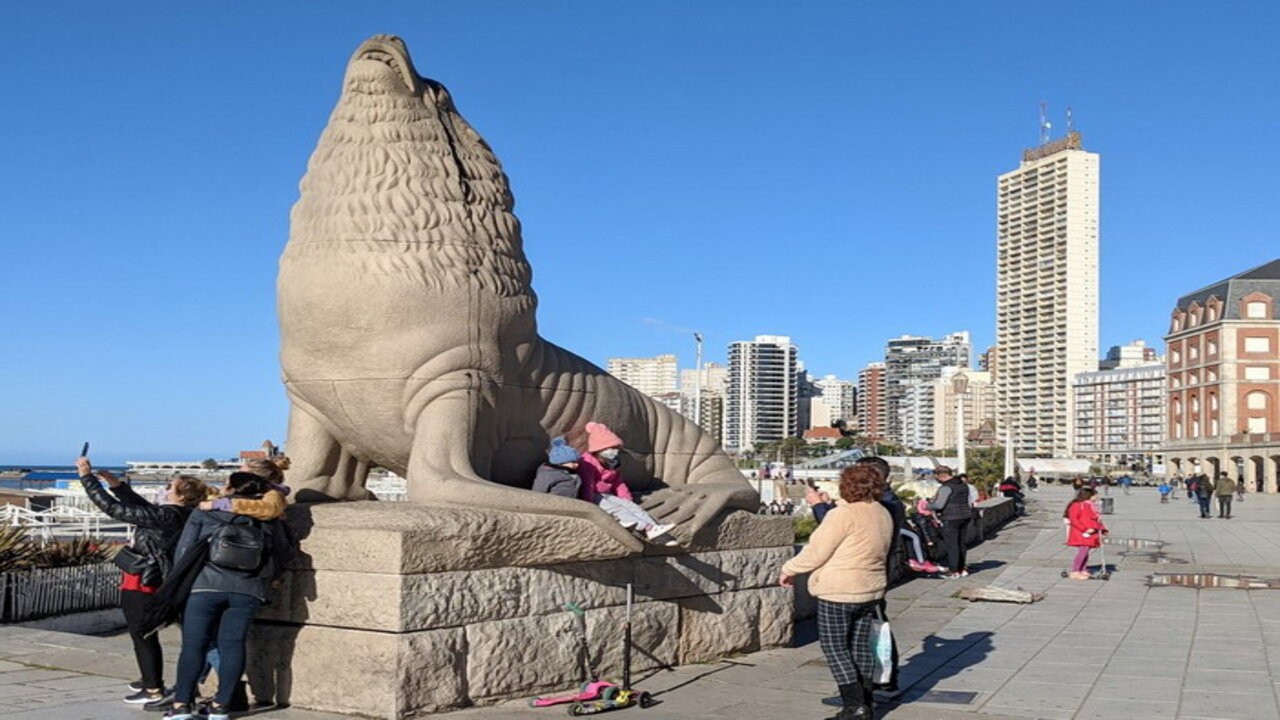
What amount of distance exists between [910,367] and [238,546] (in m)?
182

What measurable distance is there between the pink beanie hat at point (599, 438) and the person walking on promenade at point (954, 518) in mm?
7771

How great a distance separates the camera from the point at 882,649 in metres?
6.14

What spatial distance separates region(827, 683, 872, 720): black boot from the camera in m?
5.78

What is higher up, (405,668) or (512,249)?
(512,249)

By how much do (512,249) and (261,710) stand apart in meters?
2.84

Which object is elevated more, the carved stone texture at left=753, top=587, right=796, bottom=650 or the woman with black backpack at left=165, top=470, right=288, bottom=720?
the woman with black backpack at left=165, top=470, right=288, bottom=720

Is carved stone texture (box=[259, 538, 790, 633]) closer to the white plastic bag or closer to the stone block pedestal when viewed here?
the stone block pedestal

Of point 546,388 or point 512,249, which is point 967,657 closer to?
point 546,388

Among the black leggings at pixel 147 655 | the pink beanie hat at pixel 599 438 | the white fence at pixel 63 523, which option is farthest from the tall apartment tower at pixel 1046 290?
the black leggings at pixel 147 655

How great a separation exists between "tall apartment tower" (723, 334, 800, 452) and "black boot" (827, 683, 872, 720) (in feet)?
422

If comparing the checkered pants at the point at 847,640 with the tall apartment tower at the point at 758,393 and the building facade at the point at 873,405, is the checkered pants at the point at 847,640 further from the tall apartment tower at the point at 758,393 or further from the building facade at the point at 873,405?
the building facade at the point at 873,405

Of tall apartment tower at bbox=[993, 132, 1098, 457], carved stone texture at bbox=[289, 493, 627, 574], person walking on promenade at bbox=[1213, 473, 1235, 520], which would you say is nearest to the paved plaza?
carved stone texture at bbox=[289, 493, 627, 574]

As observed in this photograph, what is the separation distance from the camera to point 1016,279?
12912 cm

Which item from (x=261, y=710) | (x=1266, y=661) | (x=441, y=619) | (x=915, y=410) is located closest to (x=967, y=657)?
(x=1266, y=661)
